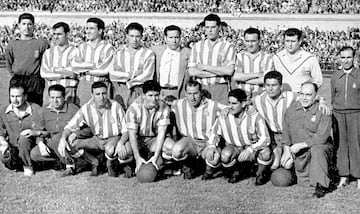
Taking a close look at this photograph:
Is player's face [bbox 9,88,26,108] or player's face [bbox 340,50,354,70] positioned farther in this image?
player's face [bbox 9,88,26,108]

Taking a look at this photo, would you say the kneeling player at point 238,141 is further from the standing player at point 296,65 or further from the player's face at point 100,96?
the player's face at point 100,96

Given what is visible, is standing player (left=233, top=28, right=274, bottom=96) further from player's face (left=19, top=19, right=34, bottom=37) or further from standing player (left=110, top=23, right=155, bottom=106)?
player's face (left=19, top=19, right=34, bottom=37)

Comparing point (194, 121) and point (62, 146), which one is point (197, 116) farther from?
point (62, 146)

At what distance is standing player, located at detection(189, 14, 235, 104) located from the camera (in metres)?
6.79

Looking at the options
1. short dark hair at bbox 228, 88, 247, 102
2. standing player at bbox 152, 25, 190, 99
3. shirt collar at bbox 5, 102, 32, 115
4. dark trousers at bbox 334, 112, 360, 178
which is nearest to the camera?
short dark hair at bbox 228, 88, 247, 102

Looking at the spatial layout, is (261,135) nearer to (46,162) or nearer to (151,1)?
(46,162)

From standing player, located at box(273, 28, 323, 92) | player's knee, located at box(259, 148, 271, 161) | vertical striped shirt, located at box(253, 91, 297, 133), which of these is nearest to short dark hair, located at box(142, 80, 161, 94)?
vertical striped shirt, located at box(253, 91, 297, 133)

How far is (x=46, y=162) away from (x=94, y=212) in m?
2.06

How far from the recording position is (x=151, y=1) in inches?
1367

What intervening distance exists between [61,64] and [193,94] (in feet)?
6.28

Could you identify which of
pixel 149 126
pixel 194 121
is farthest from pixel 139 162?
pixel 194 121

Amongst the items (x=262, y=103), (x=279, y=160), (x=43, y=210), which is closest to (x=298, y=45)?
(x=262, y=103)

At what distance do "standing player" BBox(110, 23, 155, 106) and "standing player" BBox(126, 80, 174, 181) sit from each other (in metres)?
0.37

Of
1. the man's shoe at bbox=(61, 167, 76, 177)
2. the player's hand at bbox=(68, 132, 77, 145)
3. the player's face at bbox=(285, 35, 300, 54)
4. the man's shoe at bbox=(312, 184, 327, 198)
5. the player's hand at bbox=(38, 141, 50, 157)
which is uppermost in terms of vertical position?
the player's face at bbox=(285, 35, 300, 54)
